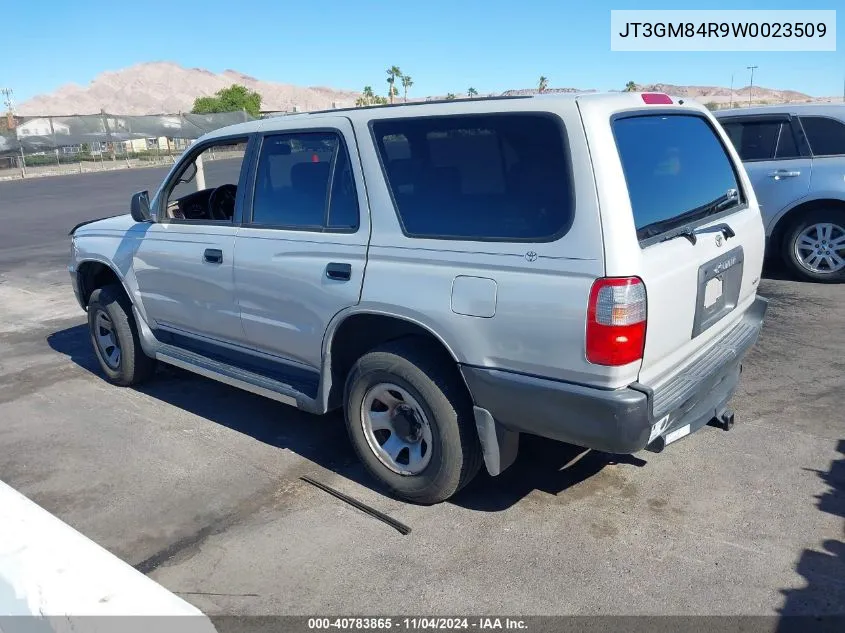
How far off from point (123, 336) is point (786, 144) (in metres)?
6.93

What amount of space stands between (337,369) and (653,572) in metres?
1.89

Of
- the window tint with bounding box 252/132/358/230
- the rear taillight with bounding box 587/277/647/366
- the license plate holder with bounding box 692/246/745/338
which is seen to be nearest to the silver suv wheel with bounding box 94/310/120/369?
the window tint with bounding box 252/132/358/230

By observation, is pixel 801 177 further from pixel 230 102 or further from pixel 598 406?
pixel 230 102

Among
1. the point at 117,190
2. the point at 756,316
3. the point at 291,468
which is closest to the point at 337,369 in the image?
the point at 291,468

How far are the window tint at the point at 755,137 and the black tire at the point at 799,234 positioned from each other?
0.79m

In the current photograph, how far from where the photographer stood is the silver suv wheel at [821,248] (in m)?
7.61

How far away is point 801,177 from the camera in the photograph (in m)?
7.59

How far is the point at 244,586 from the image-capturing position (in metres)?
3.10

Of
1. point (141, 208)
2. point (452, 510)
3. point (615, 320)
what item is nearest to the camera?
point (615, 320)

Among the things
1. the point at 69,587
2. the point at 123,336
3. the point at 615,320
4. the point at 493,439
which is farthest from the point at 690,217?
the point at 123,336

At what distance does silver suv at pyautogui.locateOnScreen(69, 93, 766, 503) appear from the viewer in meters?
2.94

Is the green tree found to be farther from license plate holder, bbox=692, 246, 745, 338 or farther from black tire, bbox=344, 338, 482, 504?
license plate holder, bbox=692, 246, 745, 338

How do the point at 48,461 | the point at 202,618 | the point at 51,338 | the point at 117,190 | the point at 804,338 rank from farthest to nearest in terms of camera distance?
the point at 117,190
the point at 51,338
the point at 804,338
the point at 48,461
the point at 202,618

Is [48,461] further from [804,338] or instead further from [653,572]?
[804,338]
